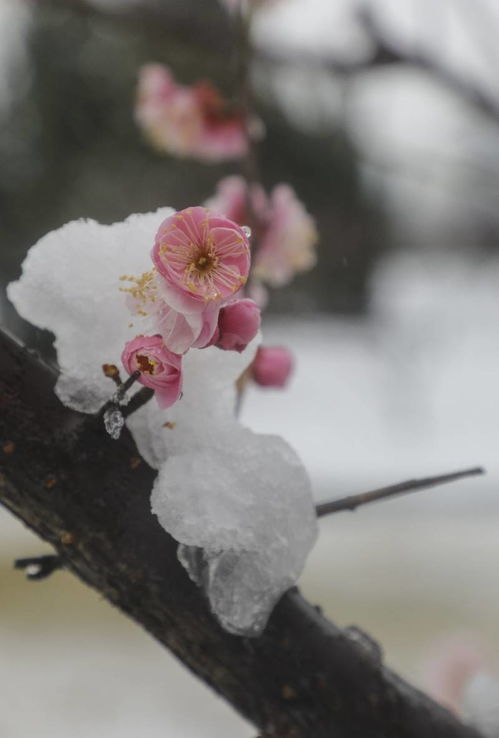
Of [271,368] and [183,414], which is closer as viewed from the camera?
[183,414]

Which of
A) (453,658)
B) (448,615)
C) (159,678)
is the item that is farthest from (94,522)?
(448,615)

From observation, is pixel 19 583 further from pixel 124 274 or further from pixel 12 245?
pixel 124 274

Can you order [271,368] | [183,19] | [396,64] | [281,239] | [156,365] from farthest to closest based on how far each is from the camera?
[183,19] < [396,64] < [281,239] < [271,368] < [156,365]

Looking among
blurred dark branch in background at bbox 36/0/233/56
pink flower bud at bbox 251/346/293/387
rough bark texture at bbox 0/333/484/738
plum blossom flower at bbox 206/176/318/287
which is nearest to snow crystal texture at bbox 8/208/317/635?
rough bark texture at bbox 0/333/484/738

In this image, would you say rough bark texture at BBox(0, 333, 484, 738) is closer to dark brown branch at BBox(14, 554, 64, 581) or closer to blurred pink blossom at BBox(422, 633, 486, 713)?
dark brown branch at BBox(14, 554, 64, 581)

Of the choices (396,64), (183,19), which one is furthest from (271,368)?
(183,19)

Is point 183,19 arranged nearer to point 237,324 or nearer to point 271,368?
point 271,368

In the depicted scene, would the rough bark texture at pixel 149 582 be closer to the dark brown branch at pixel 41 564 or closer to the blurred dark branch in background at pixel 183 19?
the dark brown branch at pixel 41 564
